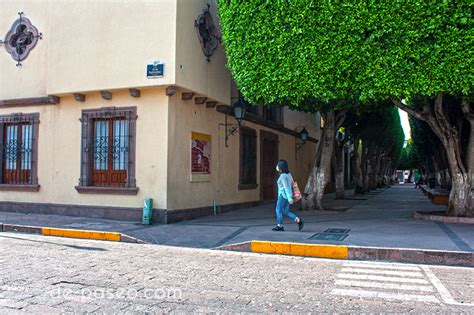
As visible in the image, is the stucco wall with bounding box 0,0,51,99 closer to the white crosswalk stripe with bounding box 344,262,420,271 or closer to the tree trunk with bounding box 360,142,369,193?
the white crosswalk stripe with bounding box 344,262,420,271

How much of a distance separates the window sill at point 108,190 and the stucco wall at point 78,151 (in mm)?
125

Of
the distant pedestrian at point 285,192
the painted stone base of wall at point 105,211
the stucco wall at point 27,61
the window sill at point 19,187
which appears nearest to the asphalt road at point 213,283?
the distant pedestrian at point 285,192

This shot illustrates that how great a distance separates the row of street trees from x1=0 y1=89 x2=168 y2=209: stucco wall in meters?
2.65

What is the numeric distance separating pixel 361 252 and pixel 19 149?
1133cm

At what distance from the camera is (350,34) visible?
10258mm

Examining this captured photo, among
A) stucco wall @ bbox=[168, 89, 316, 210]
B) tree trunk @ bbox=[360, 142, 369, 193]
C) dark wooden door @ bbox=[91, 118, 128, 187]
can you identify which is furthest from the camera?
tree trunk @ bbox=[360, 142, 369, 193]

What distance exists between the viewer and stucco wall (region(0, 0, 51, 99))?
13.9m

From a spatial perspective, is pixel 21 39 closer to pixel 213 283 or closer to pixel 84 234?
pixel 84 234

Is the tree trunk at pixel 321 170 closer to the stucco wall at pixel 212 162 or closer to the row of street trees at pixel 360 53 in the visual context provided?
the stucco wall at pixel 212 162

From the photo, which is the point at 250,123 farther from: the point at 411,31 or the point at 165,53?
the point at 411,31

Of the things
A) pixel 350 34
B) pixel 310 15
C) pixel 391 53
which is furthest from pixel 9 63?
pixel 391 53

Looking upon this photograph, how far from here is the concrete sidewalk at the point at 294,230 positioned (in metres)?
9.01

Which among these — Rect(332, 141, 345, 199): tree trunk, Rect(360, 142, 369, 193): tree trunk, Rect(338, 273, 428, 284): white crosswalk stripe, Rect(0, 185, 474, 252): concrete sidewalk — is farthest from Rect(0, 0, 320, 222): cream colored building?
Rect(360, 142, 369, 193): tree trunk

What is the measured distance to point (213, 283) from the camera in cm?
583
